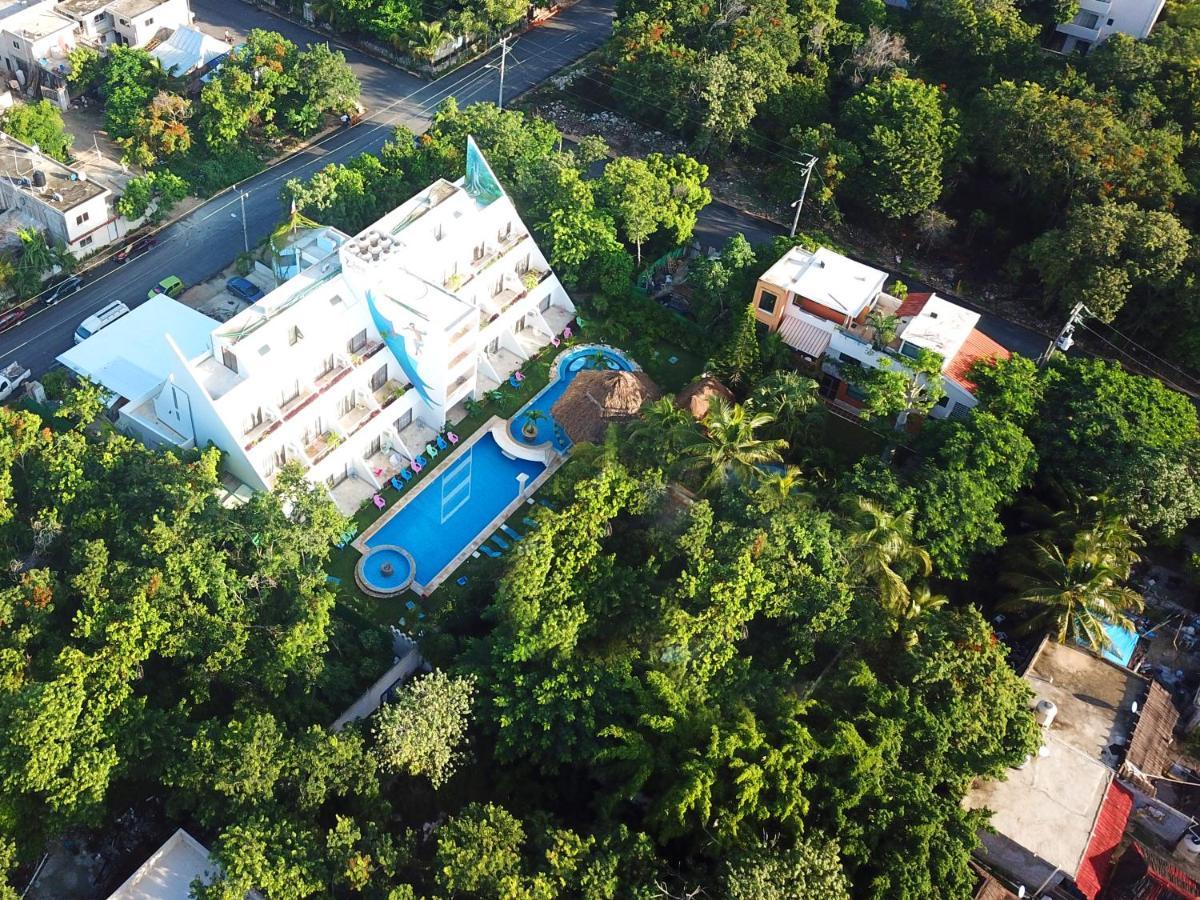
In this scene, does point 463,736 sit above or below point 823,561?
below

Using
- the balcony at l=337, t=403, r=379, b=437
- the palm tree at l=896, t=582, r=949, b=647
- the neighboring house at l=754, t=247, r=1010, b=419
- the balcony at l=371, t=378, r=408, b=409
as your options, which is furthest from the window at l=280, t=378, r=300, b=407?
the palm tree at l=896, t=582, r=949, b=647

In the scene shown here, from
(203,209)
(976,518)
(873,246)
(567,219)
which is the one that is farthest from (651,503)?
(203,209)

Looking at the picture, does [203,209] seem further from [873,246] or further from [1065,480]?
[1065,480]

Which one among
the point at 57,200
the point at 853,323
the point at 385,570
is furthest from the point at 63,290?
the point at 853,323

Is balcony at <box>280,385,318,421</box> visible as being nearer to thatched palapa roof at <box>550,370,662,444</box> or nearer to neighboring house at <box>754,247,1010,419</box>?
thatched palapa roof at <box>550,370,662,444</box>

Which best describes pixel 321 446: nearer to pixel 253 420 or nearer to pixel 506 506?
pixel 253 420

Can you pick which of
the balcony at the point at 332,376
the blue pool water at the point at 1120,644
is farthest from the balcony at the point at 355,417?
the blue pool water at the point at 1120,644
